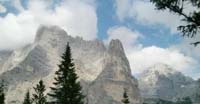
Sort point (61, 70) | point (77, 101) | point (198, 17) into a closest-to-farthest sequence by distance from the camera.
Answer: point (198, 17)
point (77, 101)
point (61, 70)

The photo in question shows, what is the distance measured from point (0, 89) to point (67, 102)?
2679 cm

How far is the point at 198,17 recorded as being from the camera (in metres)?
15.0

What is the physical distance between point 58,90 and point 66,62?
9.95 ft

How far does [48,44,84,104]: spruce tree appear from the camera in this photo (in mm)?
37572

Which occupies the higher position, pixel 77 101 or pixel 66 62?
pixel 66 62

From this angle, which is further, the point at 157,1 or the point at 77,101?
the point at 77,101

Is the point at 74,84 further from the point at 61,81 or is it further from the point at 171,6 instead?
the point at 171,6

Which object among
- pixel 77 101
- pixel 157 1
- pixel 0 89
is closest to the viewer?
pixel 157 1

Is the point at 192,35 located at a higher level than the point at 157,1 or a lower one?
lower

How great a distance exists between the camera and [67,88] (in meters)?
38.2

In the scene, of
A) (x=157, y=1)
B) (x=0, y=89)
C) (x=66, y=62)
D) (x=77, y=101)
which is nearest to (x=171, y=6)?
(x=157, y=1)

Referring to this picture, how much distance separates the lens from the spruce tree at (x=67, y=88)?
3757cm

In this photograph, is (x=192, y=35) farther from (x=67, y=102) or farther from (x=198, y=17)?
(x=67, y=102)

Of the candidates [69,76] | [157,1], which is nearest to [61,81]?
[69,76]
